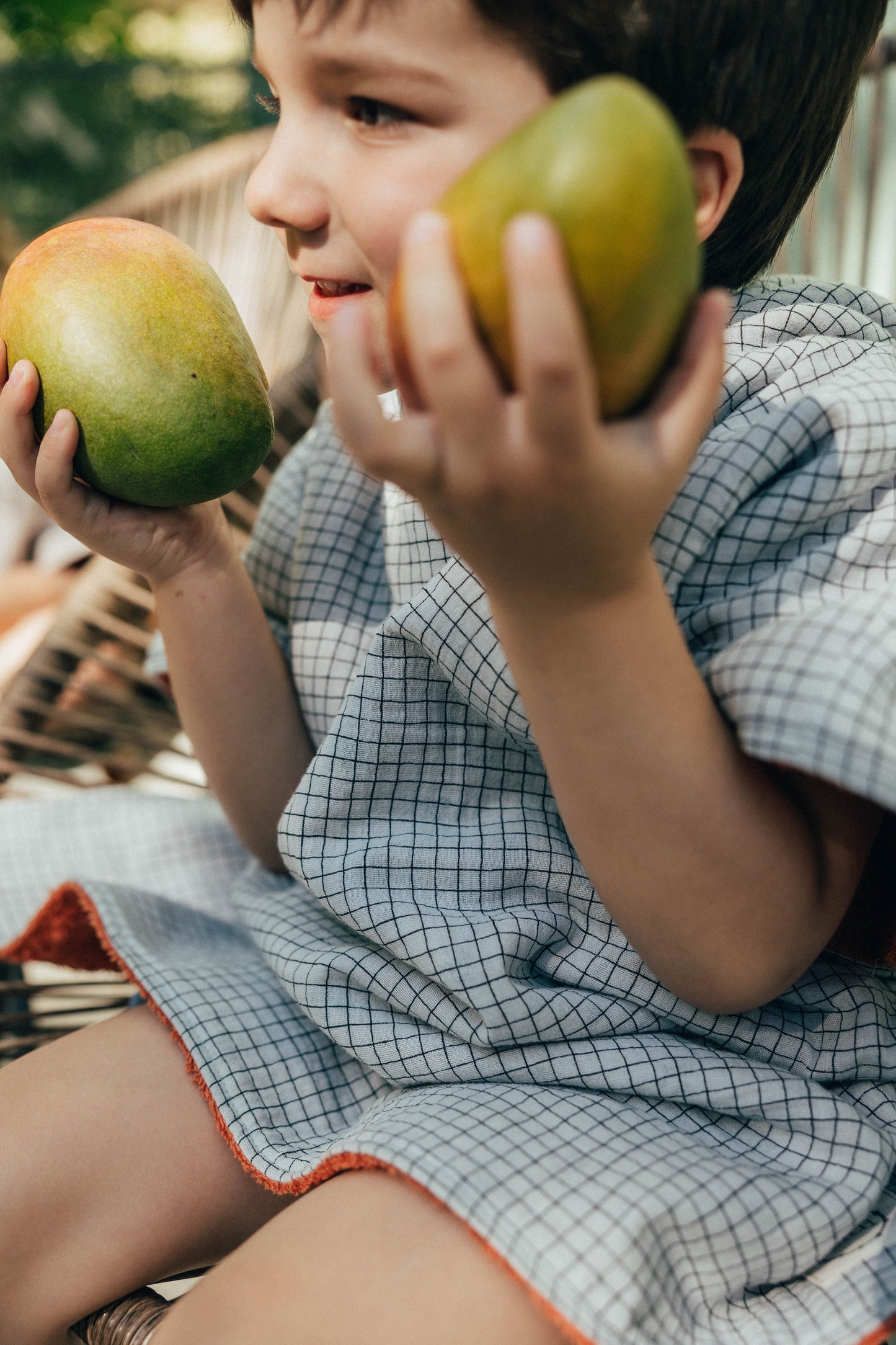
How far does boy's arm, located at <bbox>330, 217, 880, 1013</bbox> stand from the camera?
1.07 ft

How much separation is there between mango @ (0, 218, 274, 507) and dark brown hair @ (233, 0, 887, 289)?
0.51 ft

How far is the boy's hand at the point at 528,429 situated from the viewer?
12.2 inches

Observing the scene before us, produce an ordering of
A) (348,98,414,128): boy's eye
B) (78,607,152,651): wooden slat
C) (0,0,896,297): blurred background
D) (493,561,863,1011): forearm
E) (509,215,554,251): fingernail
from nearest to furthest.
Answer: (509,215,554,251): fingernail < (493,561,863,1011): forearm < (348,98,414,128): boy's eye < (78,607,152,651): wooden slat < (0,0,896,297): blurred background

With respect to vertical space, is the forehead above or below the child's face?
above

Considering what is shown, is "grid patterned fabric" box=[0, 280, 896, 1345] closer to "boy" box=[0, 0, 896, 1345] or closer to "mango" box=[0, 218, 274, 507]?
"boy" box=[0, 0, 896, 1345]

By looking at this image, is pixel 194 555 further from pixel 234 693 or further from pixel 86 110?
pixel 86 110

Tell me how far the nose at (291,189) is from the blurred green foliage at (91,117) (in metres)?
3.66

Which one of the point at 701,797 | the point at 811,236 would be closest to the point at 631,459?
the point at 701,797

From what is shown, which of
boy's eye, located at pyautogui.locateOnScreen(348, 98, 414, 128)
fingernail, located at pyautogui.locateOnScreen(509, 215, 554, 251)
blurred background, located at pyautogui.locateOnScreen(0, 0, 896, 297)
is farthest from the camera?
blurred background, located at pyautogui.locateOnScreen(0, 0, 896, 297)

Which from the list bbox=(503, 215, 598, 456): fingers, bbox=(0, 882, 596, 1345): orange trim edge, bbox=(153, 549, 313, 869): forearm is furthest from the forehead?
bbox=(0, 882, 596, 1345): orange trim edge

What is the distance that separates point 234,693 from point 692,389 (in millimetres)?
470

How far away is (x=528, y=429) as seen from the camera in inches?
13.1

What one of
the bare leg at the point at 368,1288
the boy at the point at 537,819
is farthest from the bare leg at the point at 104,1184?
the bare leg at the point at 368,1288

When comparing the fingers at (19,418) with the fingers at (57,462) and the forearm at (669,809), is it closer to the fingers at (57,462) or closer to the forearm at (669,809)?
the fingers at (57,462)
